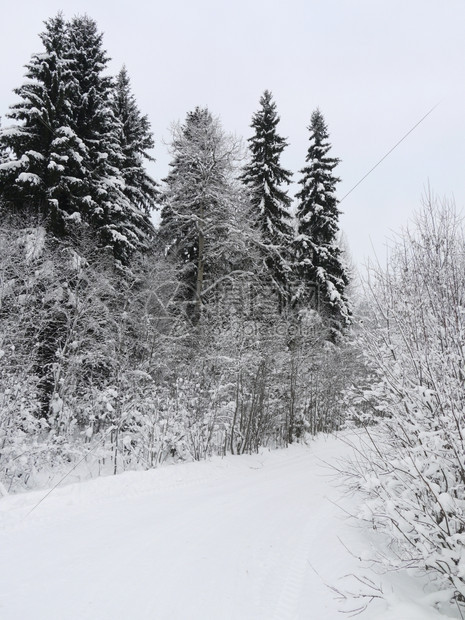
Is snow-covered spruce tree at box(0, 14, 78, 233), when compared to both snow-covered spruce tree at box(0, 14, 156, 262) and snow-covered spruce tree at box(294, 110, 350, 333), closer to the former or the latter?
snow-covered spruce tree at box(0, 14, 156, 262)

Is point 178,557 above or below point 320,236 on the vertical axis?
below

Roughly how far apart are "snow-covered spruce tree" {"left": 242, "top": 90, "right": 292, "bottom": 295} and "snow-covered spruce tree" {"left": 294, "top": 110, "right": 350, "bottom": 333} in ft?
3.66

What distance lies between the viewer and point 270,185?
21.2 meters

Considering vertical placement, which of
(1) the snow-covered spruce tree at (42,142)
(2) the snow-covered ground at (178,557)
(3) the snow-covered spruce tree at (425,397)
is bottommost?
(2) the snow-covered ground at (178,557)

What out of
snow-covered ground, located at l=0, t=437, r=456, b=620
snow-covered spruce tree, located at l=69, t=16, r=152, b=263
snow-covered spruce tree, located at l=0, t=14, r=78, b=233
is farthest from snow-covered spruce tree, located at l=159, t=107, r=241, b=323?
snow-covered ground, located at l=0, t=437, r=456, b=620

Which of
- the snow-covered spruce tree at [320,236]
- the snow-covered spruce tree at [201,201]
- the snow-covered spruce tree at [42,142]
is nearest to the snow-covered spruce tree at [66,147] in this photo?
the snow-covered spruce tree at [42,142]

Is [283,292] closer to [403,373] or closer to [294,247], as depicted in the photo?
[294,247]

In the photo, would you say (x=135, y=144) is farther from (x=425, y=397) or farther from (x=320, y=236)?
(x=425, y=397)

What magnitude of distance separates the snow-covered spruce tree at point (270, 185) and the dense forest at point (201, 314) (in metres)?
0.12

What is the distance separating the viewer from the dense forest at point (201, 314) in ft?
14.0

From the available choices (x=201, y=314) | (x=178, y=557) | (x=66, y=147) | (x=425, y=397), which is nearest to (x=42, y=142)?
(x=66, y=147)

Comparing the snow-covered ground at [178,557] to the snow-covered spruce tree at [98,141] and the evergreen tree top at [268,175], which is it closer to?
the snow-covered spruce tree at [98,141]

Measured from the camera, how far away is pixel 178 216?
17.5 m

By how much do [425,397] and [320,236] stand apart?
19.5m
